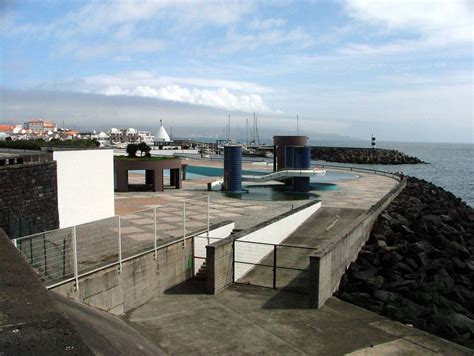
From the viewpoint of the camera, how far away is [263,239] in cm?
1598

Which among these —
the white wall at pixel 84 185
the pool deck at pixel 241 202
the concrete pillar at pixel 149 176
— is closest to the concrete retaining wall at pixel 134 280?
the white wall at pixel 84 185

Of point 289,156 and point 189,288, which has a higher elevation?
point 289,156

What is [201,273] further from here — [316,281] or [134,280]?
[316,281]

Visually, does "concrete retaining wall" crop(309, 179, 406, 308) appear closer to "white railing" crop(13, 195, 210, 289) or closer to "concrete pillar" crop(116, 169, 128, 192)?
"white railing" crop(13, 195, 210, 289)

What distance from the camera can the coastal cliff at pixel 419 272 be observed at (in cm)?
1089

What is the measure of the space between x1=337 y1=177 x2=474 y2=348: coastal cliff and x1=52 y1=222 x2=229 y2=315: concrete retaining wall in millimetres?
4618

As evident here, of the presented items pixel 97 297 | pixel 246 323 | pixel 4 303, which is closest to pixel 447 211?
pixel 246 323

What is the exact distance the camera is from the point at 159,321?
982 centimetres

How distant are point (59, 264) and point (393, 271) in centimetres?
1167

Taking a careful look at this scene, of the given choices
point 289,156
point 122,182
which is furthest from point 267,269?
point 289,156

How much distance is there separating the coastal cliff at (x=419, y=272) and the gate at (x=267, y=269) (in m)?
1.31

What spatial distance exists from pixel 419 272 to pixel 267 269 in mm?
6246

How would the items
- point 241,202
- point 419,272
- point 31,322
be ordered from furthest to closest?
point 241,202
point 419,272
point 31,322

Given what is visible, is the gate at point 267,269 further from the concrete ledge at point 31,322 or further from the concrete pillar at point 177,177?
the concrete pillar at point 177,177
